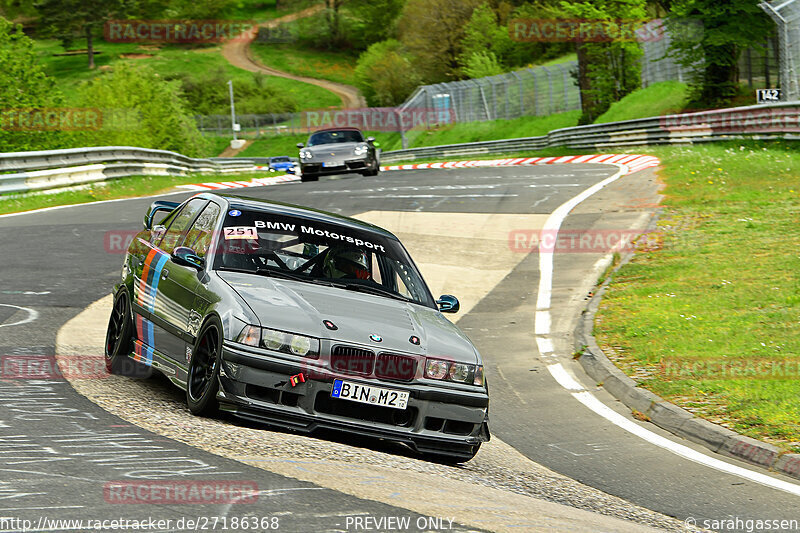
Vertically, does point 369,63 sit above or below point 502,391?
above

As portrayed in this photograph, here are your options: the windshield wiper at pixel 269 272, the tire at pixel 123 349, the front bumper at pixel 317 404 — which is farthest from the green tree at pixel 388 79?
the front bumper at pixel 317 404

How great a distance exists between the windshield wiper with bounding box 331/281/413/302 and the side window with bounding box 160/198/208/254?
157cm

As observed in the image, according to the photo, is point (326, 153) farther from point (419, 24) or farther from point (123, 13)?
point (123, 13)

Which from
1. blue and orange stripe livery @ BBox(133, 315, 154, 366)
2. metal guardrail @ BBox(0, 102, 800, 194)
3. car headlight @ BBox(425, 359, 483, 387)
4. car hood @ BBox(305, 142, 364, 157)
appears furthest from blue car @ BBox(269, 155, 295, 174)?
car headlight @ BBox(425, 359, 483, 387)

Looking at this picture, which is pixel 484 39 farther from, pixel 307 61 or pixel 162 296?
pixel 162 296

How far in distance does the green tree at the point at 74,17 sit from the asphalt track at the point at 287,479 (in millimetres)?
117054

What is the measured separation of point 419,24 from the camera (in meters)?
92.9

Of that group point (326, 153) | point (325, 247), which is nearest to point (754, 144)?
point (326, 153)

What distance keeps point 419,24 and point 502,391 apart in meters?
86.9

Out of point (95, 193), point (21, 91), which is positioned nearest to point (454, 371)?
point (95, 193)

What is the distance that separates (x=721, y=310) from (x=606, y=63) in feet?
143

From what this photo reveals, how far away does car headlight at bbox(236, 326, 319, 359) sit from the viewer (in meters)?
6.07

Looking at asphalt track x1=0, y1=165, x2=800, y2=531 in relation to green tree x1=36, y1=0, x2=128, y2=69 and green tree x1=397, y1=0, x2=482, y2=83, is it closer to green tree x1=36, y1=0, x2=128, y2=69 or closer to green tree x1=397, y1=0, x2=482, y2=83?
green tree x1=397, y1=0, x2=482, y2=83

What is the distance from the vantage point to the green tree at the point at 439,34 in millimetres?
90875
